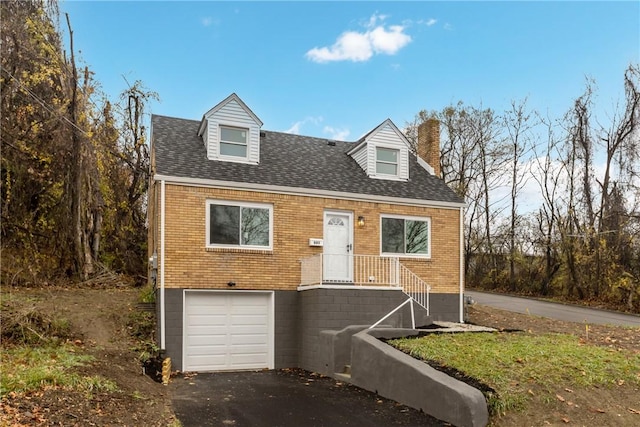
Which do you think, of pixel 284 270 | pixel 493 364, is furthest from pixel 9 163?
pixel 493 364

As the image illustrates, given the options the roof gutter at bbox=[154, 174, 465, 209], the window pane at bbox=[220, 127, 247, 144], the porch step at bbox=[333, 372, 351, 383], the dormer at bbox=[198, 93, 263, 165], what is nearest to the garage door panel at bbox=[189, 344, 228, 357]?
the porch step at bbox=[333, 372, 351, 383]

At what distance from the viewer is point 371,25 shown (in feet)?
43.1

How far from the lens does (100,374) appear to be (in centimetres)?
813

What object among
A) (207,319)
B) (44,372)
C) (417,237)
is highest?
(417,237)

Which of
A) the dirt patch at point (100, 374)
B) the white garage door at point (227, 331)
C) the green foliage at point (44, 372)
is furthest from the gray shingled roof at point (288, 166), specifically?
the green foliage at point (44, 372)

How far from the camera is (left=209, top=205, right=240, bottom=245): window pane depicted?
1306 centimetres

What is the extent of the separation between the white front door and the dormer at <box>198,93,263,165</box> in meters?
2.81

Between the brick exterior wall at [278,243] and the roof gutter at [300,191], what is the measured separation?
11 centimetres

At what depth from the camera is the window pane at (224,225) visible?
1306 cm

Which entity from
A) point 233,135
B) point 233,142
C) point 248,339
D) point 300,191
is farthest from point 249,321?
point 233,135

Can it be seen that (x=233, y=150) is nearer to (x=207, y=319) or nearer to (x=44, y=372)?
(x=207, y=319)

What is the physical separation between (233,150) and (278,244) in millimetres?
3074

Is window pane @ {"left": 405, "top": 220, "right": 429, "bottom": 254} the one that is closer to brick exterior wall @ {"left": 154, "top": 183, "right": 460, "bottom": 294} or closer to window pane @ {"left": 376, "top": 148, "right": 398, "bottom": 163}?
brick exterior wall @ {"left": 154, "top": 183, "right": 460, "bottom": 294}

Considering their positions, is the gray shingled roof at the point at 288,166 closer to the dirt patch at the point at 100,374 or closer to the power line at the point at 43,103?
the power line at the point at 43,103
